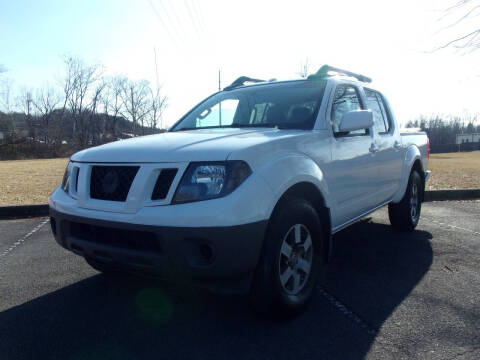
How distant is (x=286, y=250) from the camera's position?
2463mm

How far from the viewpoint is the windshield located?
3.20 m

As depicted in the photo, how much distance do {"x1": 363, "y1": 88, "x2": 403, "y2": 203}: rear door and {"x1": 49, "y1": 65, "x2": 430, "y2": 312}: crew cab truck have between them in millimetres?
612

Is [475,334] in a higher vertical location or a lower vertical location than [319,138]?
lower

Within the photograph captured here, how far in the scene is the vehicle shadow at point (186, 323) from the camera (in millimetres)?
2180

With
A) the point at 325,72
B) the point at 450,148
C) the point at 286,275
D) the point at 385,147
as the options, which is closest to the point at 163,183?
the point at 286,275

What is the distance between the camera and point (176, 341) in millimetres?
2287

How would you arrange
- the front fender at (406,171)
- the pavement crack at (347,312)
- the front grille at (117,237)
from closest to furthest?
1. the front grille at (117,237)
2. the pavement crack at (347,312)
3. the front fender at (406,171)

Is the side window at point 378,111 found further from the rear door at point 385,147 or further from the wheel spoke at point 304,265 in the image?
the wheel spoke at point 304,265

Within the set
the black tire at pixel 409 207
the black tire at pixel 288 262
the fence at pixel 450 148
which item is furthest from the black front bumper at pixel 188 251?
the fence at pixel 450 148

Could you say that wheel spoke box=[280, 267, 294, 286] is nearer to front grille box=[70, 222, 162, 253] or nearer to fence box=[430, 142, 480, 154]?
front grille box=[70, 222, 162, 253]

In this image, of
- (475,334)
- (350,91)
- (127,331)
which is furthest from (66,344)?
(350,91)

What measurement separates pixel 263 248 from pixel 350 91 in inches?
87.9

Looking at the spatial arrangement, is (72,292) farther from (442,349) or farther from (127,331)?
(442,349)

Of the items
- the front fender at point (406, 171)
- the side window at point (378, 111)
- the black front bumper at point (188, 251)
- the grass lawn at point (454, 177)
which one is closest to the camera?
the black front bumper at point (188, 251)
